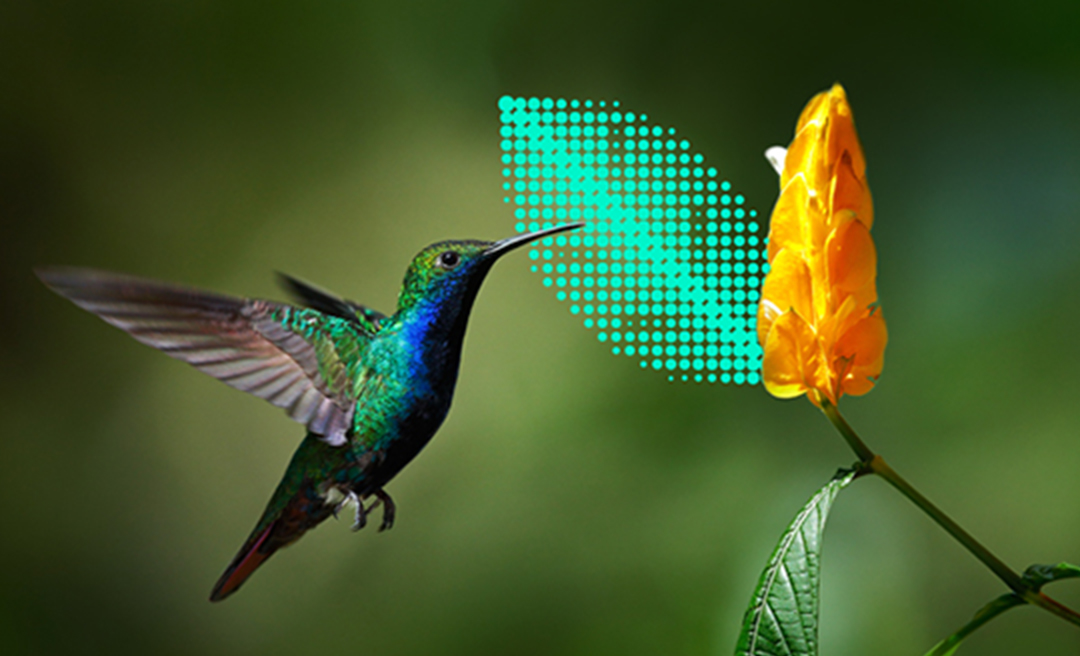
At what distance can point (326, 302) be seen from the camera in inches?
42.9

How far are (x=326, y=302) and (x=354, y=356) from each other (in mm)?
188

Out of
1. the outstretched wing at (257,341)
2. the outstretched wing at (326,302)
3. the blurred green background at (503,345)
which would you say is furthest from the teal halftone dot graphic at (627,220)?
the outstretched wing at (257,341)

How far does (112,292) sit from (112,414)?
64.1 inches

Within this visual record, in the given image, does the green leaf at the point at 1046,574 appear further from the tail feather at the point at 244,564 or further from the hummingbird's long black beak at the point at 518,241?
the tail feather at the point at 244,564

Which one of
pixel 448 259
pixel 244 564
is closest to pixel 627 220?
pixel 448 259

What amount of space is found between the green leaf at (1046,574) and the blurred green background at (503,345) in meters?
1.25

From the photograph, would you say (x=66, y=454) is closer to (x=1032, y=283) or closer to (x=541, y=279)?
(x=541, y=279)

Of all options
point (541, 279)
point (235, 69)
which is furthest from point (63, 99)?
point (541, 279)

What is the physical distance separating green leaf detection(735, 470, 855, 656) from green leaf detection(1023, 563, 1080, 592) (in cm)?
11

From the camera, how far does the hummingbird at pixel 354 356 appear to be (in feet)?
2.76

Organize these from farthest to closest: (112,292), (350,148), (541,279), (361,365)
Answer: (350,148)
(541,279)
(361,365)
(112,292)

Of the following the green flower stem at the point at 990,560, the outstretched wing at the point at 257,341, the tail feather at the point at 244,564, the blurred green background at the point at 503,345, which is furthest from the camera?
the blurred green background at the point at 503,345

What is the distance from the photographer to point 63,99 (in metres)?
2.16

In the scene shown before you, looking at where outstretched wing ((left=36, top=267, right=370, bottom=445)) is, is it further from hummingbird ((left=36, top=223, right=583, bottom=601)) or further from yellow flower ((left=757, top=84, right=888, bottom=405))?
yellow flower ((left=757, top=84, right=888, bottom=405))
